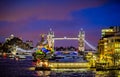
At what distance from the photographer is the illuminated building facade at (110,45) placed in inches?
3463

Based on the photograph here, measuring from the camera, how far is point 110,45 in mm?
97875

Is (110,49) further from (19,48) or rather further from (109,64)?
(19,48)

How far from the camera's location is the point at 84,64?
280 feet

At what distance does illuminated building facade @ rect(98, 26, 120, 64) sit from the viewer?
87956 mm

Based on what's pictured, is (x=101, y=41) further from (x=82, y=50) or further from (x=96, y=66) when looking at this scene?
(x=82, y=50)

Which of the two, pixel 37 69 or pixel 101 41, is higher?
pixel 101 41

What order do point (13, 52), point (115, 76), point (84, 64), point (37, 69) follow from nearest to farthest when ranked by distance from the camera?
point (115, 76) < point (37, 69) < point (84, 64) < point (13, 52)

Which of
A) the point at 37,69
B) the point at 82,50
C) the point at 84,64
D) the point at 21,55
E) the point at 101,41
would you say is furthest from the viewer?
the point at 21,55

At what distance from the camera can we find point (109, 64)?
81062mm

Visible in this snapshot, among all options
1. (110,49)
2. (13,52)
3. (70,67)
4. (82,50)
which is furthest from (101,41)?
(13,52)

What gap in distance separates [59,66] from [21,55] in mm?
95713

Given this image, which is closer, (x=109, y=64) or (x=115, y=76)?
(x=115, y=76)

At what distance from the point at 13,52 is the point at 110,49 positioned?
102302mm

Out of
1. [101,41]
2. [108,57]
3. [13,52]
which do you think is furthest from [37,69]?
[13,52]
